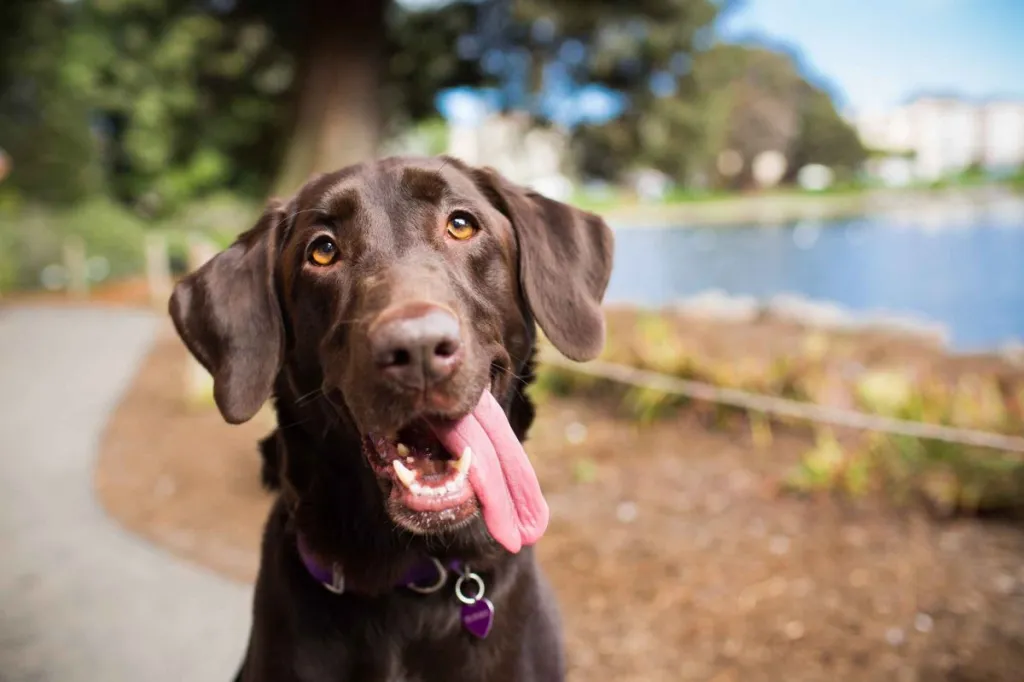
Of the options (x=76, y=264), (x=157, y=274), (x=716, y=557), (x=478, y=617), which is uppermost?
(x=478, y=617)

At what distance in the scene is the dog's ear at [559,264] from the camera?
90.7 inches

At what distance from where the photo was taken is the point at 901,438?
4.64m

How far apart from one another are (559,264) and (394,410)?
0.83 metres

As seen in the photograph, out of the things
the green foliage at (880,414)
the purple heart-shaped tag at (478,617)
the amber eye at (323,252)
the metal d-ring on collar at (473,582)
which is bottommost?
the green foliage at (880,414)

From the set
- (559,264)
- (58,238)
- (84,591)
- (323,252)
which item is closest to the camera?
(323,252)

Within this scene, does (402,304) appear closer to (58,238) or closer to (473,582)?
(473,582)

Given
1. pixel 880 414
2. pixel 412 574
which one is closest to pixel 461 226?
pixel 412 574

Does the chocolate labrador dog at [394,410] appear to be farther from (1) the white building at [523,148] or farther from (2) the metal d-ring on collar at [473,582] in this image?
(1) the white building at [523,148]

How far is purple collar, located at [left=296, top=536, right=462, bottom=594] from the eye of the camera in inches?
79.8

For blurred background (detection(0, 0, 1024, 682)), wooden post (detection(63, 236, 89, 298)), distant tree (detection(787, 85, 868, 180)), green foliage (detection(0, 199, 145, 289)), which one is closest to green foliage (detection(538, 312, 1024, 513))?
blurred background (detection(0, 0, 1024, 682))

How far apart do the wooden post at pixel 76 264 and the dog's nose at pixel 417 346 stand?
1914 centimetres

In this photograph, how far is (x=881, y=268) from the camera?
11742 mm

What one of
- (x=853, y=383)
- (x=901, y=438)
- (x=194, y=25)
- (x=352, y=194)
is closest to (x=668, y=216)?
(x=194, y=25)

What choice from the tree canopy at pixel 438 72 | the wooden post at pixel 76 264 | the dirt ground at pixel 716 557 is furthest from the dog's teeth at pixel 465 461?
the wooden post at pixel 76 264
